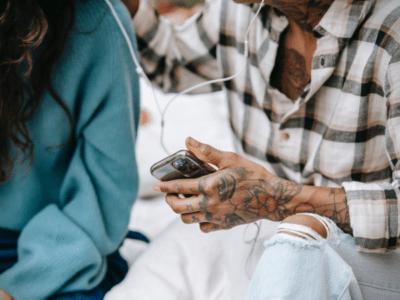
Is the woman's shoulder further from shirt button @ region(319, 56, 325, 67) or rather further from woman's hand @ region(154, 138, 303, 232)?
shirt button @ region(319, 56, 325, 67)

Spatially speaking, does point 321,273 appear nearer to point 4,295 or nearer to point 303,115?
point 303,115

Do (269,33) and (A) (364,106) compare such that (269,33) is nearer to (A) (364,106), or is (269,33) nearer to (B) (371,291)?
(A) (364,106)

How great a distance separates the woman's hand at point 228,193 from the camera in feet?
1.73

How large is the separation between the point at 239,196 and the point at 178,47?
0.53m

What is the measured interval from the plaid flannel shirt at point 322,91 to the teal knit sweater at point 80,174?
25 centimetres

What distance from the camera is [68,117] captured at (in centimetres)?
66

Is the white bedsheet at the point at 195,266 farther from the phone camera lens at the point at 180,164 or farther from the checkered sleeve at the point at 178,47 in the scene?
the checkered sleeve at the point at 178,47

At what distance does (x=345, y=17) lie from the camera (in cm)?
61

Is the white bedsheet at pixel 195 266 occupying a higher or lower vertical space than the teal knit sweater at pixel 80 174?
lower

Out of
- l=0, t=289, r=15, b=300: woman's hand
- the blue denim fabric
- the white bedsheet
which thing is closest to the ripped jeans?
the blue denim fabric

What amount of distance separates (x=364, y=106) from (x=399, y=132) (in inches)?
4.2

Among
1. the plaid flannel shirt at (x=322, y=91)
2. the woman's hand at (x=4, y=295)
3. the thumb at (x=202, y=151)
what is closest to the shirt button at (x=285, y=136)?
the plaid flannel shirt at (x=322, y=91)

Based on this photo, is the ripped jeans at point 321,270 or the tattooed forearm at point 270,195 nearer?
the ripped jeans at point 321,270

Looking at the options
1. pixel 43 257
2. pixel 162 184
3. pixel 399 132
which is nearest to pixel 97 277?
pixel 43 257
